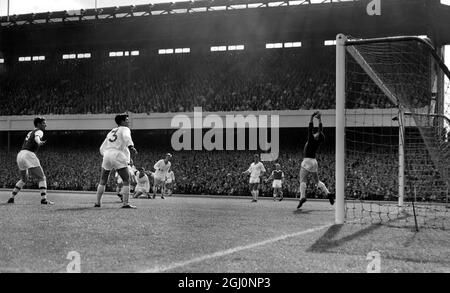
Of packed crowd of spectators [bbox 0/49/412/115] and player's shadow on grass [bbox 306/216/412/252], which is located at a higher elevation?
packed crowd of spectators [bbox 0/49/412/115]

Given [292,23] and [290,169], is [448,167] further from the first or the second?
[292,23]

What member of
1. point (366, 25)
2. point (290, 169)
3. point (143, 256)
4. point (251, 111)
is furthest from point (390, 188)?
point (143, 256)

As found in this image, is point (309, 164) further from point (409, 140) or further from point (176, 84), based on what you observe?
point (176, 84)

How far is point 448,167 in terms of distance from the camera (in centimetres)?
1380

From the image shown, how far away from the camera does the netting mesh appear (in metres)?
11.5

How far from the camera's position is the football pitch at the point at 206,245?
5000 mm

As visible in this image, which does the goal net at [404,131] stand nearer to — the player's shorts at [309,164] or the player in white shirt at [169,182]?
the player's shorts at [309,164]

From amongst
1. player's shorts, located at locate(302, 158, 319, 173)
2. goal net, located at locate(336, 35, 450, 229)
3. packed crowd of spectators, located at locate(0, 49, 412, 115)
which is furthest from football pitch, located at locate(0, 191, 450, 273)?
packed crowd of spectators, located at locate(0, 49, 412, 115)

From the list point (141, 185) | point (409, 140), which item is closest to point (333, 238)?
point (409, 140)

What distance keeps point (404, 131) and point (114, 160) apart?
7554 millimetres

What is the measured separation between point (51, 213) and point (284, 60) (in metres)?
29.1

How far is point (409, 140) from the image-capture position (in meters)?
17.2

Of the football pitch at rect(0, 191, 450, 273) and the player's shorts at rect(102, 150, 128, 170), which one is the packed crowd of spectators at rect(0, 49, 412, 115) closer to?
the player's shorts at rect(102, 150, 128, 170)

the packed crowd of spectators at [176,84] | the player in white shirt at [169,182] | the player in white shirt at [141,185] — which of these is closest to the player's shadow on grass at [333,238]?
the player in white shirt at [141,185]
